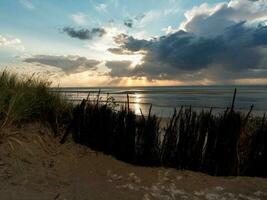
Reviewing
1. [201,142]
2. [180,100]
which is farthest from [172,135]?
[180,100]

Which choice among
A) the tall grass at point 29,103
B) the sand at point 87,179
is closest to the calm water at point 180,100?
the tall grass at point 29,103

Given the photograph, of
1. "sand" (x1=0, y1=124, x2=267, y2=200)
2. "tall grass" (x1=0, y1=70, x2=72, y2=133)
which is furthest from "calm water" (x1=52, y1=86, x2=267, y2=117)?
"sand" (x1=0, y1=124, x2=267, y2=200)

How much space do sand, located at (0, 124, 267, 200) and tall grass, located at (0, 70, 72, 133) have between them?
33 centimetres

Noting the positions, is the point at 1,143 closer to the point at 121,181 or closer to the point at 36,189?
the point at 36,189

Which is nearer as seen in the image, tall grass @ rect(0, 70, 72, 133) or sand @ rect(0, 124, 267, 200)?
sand @ rect(0, 124, 267, 200)

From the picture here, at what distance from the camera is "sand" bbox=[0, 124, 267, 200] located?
15.9ft

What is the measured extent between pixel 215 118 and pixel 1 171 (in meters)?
3.57

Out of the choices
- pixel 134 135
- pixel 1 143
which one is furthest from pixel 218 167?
pixel 1 143

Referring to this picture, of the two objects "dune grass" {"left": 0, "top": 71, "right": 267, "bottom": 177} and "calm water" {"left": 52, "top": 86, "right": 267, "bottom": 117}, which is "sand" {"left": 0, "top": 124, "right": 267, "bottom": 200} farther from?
"calm water" {"left": 52, "top": 86, "right": 267, "bottom": 117}

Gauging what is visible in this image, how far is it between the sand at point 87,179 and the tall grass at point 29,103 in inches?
13.2

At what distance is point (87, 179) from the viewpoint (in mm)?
5383

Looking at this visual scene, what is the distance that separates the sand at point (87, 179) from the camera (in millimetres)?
4840

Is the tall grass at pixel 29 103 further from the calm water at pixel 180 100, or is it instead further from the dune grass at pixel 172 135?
the calm water at pixel 180 100

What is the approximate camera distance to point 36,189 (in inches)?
190
